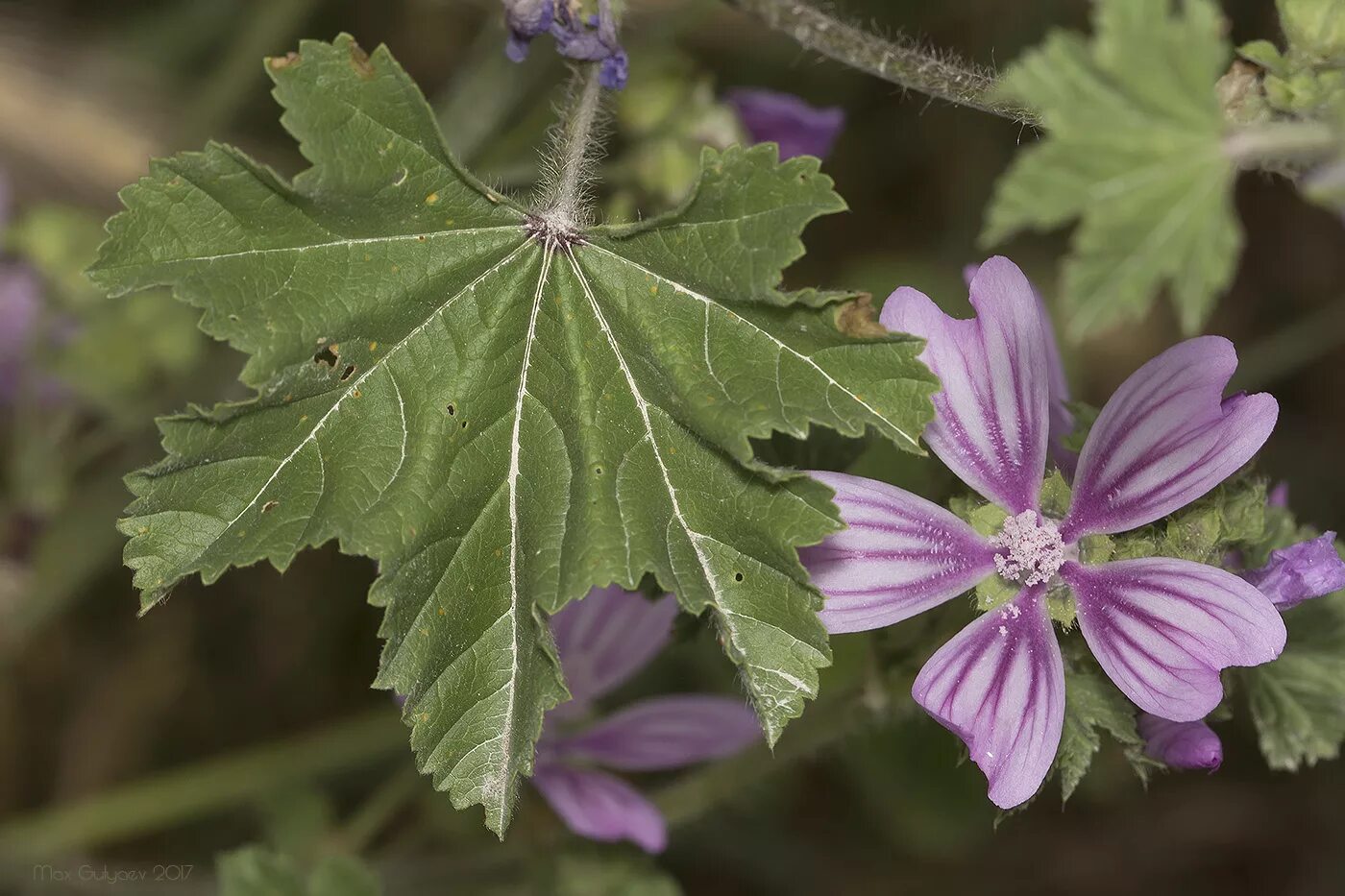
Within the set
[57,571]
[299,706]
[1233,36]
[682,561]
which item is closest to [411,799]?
[299,706]

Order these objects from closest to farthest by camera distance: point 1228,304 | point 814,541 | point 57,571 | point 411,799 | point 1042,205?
point 1042,205, point 814,541, point 57,571, point 411,799, point 1228,304

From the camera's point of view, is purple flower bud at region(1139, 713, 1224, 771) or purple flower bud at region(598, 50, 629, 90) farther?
purple flower bud at region(598, 50, 629, 90)

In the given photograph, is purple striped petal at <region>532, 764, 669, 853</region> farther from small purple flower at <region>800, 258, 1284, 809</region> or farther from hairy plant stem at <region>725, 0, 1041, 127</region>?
hairy plant stem at <region>725, 0, 1041, 127</region>

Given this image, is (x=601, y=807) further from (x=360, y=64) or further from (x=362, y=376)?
(x=360, y=64)

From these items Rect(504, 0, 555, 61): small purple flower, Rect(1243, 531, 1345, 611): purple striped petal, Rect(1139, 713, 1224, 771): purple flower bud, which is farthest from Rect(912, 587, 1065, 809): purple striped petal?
Rect(504, 0, 555, 61): small purple flower

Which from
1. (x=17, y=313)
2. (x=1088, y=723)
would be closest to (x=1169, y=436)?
(x=1088, y=723)

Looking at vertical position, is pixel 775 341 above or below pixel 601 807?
above

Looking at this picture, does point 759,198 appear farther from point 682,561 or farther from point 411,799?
point 411,799
